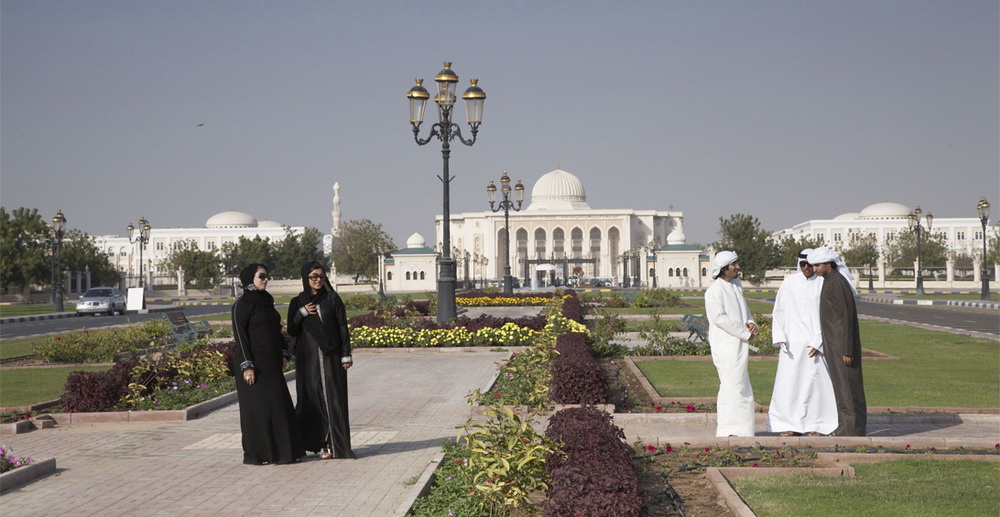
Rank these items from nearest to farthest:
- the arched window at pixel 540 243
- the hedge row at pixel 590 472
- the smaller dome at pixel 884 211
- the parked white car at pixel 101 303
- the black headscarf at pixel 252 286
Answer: the hedge row at pixel 590 472
the black headscarf at pixel 252 286
the parked white car at pixel 101 303
the arched window at pixel 540 243
the smaller dome at pixel 884 211

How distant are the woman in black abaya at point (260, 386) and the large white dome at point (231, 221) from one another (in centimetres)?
12472

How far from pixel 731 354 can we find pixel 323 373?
3268 mm

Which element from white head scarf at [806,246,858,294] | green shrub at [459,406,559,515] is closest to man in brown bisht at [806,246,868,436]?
white head scarf at [806,246,858,294]

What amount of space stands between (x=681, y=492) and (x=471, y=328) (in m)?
12.6

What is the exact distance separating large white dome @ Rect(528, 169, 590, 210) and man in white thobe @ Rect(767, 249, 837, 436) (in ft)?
329

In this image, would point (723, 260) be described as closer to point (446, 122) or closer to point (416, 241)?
point (446, 122)

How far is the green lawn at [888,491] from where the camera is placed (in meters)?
5.73

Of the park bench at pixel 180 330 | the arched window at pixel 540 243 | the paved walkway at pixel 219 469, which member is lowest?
the paved walkway at pixel 219 469

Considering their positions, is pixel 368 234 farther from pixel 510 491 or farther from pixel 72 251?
pixel 510 491

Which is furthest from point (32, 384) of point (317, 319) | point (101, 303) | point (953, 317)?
point (953, 317)

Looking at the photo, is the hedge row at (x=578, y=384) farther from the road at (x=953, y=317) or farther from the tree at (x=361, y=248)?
the tree at (x=361, y=248)

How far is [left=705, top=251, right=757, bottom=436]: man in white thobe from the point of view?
26.3ft

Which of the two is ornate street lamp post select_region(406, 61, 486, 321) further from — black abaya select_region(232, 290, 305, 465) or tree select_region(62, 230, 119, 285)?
tree select_region(62, 230, 119, 285)

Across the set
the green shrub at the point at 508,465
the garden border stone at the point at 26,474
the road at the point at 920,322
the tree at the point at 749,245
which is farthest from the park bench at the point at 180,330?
the tree at the point at 749,245
